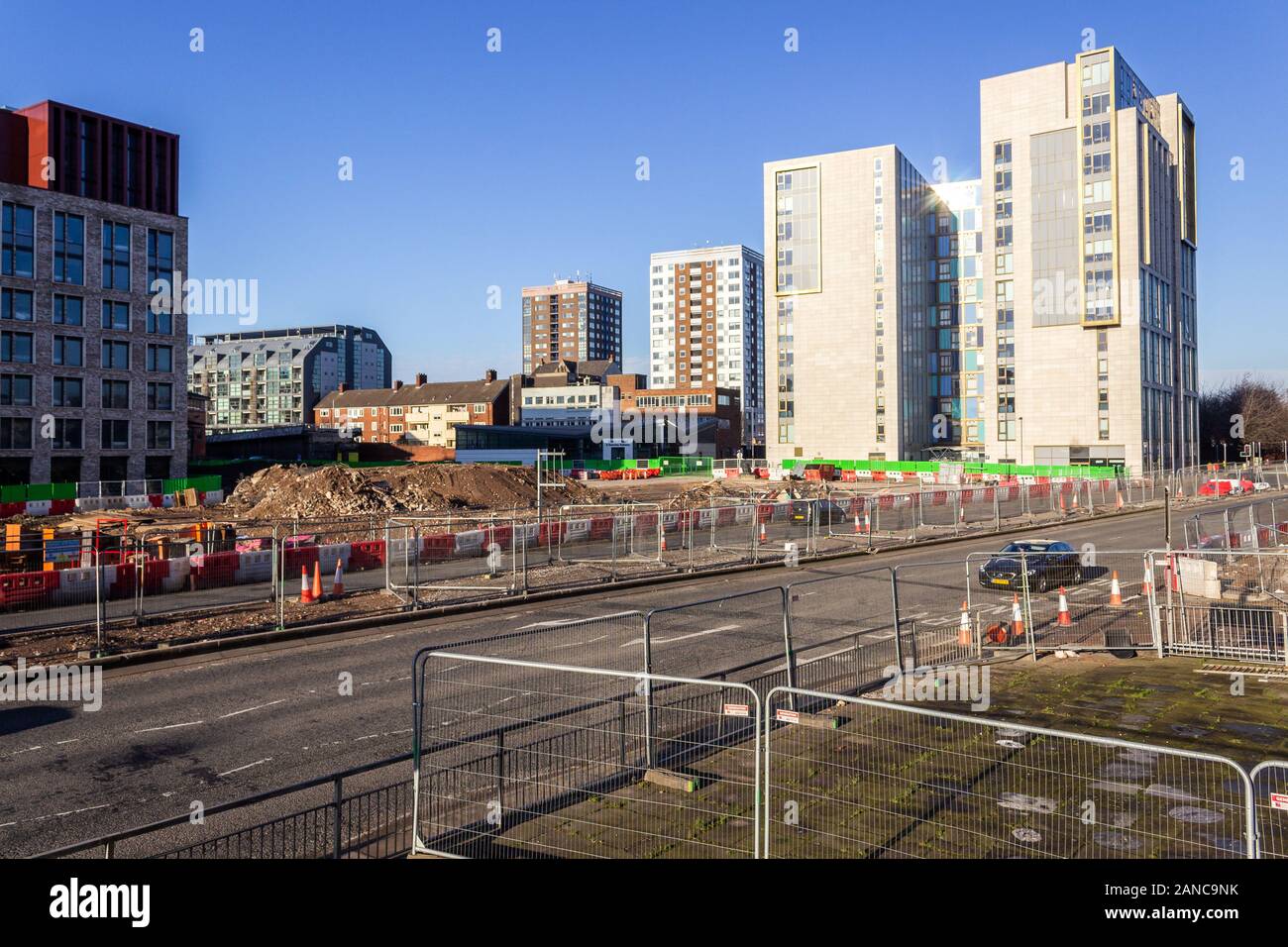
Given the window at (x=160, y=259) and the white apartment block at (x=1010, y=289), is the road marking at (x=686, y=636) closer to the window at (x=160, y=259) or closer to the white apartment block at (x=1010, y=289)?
the window at (x=160, y=259)

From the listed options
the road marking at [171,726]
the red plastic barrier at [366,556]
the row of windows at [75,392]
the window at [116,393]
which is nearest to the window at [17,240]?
the row of windows at [75,392]

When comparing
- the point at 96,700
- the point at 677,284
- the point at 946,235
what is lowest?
the point at 96,700

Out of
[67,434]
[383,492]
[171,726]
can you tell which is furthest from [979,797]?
[67,434]

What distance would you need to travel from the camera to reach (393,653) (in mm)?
17859

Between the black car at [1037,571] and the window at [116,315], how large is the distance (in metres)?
64.2

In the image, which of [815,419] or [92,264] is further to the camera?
[815,419]

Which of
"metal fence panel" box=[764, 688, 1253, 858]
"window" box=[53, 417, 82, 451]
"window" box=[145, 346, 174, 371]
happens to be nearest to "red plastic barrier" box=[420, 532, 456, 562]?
"metal fence panel" box=[764, 688, 1253, 858]

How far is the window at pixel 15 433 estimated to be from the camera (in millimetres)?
60153

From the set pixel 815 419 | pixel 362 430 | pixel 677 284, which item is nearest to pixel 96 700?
pixel 815 419

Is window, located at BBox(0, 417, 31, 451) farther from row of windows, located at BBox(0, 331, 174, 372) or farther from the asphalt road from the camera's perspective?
the asphalt road

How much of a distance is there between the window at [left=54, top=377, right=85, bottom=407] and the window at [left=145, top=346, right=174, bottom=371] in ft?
16.8

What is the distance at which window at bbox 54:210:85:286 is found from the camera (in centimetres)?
6303

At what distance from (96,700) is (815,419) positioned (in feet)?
327
